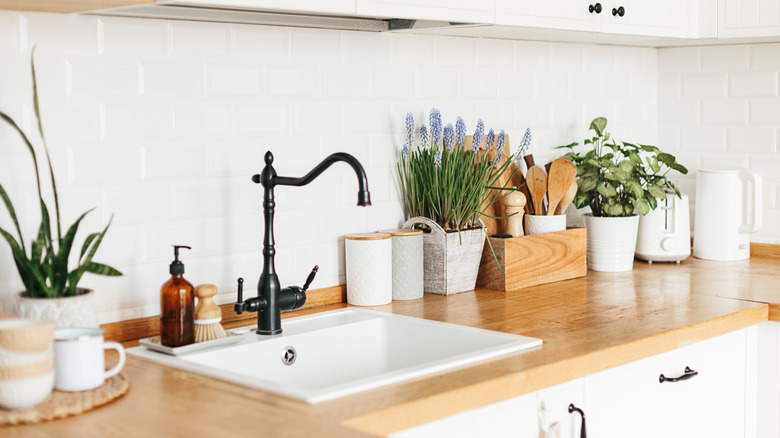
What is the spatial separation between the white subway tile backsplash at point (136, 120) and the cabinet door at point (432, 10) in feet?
1.60

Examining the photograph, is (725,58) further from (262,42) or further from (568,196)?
(262,42)

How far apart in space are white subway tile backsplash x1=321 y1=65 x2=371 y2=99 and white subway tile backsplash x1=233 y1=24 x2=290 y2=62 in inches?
5.3

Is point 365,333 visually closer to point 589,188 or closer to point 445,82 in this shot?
point 445,82

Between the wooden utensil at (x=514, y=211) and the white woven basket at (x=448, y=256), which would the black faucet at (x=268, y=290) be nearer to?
the white woven basket at (x=448, y=256)

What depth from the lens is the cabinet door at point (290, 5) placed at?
1.69m

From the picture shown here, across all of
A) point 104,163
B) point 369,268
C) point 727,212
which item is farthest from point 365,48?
point 727,212

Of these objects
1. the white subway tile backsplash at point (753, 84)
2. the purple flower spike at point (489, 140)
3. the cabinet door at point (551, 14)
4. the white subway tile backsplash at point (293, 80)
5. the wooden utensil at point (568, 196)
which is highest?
the cabinet door at point (551, 14)

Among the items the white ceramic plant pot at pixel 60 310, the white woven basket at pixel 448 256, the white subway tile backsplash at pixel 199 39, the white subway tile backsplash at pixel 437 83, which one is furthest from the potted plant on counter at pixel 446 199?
the white ceramic plant pot at pixel 60 310

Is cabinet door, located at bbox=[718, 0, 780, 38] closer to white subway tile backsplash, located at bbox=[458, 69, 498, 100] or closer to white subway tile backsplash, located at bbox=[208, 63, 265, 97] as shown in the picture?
white subway tile backsplash, located at bbox=[458, 69, 498, 100]

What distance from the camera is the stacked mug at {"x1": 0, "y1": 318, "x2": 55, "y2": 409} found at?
1367 millimetres

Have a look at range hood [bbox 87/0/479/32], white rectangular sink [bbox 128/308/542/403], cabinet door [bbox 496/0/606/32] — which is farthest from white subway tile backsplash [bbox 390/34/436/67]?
white rectangular sink [bbox 128/308/542/403]

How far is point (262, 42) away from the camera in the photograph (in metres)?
2.18

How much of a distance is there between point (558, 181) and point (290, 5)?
1192 millimetres

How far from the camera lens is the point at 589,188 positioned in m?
2.84
